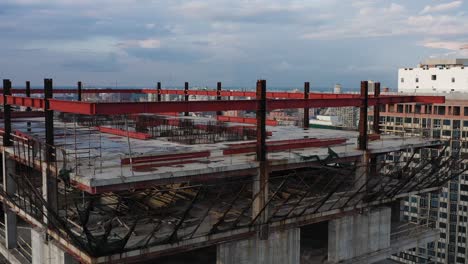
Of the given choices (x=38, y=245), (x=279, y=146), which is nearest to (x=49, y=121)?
(x=38, y=245)

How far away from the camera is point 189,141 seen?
30.2m

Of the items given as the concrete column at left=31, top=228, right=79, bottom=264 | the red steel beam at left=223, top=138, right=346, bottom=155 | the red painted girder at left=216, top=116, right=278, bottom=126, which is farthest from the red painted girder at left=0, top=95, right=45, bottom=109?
the red painted girder at left=216, top=116, right=278, bottom=126

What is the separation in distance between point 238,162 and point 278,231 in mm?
4377

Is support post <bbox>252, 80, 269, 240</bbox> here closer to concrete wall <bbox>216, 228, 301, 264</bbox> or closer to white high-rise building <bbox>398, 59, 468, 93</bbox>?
concrete wall <bbox>216, 228, 301, 264</bbox>

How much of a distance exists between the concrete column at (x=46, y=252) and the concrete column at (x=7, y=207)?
203 inches

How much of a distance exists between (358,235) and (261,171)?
29.2 feet

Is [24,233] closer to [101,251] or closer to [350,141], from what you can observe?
[101,251]

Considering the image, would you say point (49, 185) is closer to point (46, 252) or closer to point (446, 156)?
point (46, 252)

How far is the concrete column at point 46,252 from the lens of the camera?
21.3m

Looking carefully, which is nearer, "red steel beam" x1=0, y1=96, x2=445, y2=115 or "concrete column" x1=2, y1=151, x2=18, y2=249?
"red steel beam" x1=0, y1=96, x2=445, y2=115

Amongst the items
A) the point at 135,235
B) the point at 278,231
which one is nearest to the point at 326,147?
the point at 278,231

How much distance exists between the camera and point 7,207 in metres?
27.1

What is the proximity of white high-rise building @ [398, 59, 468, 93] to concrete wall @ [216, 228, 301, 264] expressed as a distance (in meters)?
64.0

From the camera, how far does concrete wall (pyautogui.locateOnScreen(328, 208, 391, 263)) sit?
2745 centimetres
